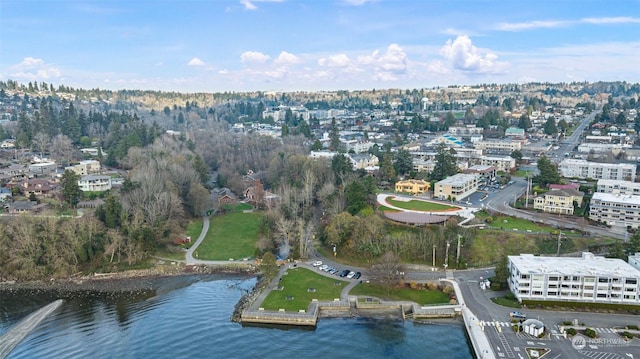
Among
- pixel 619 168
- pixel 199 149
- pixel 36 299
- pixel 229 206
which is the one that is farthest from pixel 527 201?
pixel 199 149

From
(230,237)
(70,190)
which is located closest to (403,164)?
(230,237)

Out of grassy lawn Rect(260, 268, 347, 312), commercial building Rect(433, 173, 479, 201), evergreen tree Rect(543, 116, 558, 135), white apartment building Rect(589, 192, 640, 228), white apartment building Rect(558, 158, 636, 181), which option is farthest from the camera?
evergreen tree Rect(543, 116, 558, 135)

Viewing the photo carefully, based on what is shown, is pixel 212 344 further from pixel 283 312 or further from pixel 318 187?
pixel 318 187

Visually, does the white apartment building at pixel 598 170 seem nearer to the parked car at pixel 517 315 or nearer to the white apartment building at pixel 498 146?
the white apartment building at pixel 498 146

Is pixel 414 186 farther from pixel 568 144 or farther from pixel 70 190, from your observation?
pixel 568 144

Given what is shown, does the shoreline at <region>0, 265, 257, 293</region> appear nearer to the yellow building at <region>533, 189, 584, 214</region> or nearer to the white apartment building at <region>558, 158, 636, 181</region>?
the yellow building at <region>533, 189, 584, 214</region>

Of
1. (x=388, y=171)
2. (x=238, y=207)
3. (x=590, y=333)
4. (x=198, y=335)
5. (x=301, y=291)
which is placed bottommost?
(x=198, y=335)

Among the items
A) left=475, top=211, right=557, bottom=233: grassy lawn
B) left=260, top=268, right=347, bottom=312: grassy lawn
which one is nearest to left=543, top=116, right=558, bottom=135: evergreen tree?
left=475, top=211, right=557, bottom=233: grassy lawn
